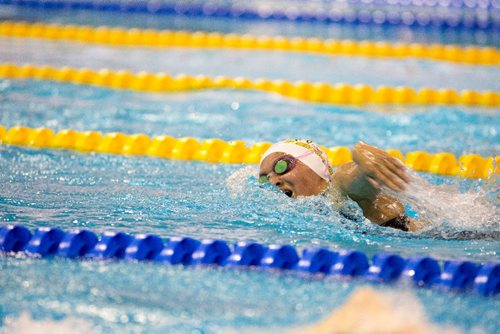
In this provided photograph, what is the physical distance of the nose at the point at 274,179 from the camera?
3.38 m

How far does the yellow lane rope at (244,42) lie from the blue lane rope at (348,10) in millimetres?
1223

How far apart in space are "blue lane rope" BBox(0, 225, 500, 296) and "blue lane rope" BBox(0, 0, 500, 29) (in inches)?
272

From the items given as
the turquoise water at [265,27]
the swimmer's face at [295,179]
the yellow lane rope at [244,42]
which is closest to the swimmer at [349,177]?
the swimmer's face at [295,179]

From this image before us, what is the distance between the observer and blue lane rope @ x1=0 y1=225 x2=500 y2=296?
2910 mm

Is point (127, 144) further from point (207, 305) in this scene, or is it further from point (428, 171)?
point (207, 305)

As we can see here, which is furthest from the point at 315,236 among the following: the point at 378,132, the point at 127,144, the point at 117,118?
the point at 117,118

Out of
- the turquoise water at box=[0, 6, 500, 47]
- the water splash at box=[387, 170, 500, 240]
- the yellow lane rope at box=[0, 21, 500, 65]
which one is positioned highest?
the turquoise water at box=[0, 6, 500, 47]

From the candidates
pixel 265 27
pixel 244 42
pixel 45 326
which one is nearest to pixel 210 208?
pixel 45 326

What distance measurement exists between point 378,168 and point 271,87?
336 centimetres

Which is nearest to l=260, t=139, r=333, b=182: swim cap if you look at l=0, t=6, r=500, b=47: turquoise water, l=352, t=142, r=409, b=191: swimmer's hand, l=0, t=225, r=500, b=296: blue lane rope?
l=352, t=142, r=409, b=191: swimmer's hand

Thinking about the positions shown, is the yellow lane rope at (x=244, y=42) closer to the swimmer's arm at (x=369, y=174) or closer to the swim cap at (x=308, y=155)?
the swim cap at (x=308, y=155)

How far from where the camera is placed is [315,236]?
11.1ft

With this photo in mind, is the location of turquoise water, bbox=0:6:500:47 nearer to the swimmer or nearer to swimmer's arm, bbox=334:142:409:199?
the swimmer

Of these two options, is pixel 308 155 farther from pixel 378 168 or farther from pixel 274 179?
pixel 378 168
